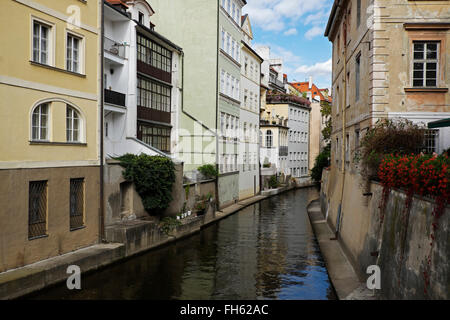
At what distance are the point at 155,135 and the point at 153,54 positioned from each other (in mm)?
4836

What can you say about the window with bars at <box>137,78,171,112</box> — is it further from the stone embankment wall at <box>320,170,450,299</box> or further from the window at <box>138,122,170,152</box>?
the stone embankment wall at <box>320,170,450,299</box>

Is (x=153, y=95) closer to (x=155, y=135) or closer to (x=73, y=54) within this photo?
(x=155, y=135)

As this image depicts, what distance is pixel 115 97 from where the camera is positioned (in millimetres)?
21266

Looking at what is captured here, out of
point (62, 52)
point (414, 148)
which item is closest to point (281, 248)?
point (414, 148)

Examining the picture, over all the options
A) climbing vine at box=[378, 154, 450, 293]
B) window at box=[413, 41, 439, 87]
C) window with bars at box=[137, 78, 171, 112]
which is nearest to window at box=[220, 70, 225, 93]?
window with bars at box=[137, 78, 171, 112]

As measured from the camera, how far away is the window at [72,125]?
15.7m

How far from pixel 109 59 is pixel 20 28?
776cm

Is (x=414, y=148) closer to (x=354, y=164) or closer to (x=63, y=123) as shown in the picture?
(x=354, y=164)

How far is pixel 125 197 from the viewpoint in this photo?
19922mm

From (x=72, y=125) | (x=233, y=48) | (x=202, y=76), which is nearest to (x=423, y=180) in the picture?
(x=72, y=125)

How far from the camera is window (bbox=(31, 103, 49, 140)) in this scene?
14069 mm

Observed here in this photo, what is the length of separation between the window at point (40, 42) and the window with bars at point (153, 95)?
926 centimetres

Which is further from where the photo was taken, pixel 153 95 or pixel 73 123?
pixel 153 95

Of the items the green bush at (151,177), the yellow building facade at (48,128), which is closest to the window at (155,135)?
the green bush at (151,177)
